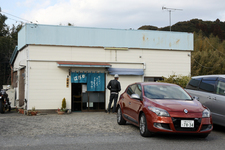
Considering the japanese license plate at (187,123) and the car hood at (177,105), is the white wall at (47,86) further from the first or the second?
the japanese license plate at (187,123)

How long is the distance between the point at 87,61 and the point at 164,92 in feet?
26.8

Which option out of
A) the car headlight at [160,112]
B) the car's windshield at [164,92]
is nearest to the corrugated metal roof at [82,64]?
the car's windshield at [164,92]

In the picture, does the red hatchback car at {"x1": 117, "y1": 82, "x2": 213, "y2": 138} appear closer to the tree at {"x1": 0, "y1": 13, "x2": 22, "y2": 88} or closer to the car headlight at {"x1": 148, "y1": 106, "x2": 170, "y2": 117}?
the car headlight at {"x1": 148, "y1": 106, "x2": 170, "y2": 117}

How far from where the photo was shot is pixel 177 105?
7379 mm

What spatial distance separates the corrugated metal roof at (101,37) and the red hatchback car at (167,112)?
7912 millimetres

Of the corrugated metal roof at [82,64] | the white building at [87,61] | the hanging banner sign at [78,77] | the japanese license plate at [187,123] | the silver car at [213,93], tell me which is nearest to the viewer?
the japanese license plate at [187,123]

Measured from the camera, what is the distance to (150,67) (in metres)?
16.8

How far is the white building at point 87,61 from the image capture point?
15188 millimetres

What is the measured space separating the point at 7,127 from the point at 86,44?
7626 mm

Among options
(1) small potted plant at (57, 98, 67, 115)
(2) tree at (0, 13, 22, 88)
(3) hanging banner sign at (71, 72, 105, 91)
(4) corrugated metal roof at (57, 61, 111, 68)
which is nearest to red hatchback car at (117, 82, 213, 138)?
(4) corrugated metal roof at (57, 61, 111, 68)

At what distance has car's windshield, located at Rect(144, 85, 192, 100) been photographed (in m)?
8.22

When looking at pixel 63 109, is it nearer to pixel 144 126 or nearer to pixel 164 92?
pixel 164 92

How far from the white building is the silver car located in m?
6.57

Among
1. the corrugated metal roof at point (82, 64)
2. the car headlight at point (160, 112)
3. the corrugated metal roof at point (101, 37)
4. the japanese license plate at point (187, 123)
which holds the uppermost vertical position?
the corrugated metal roof at point (101, 37)
